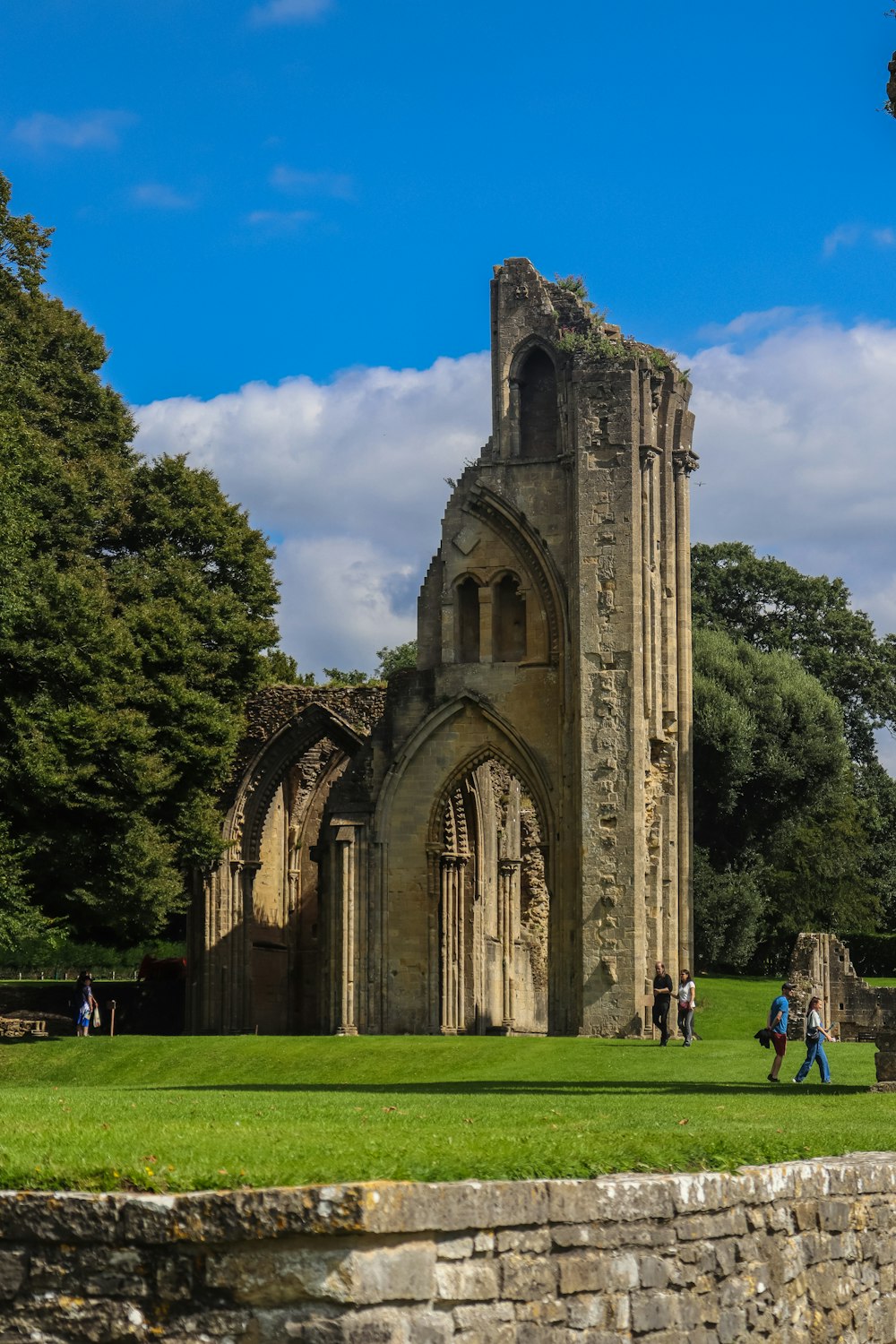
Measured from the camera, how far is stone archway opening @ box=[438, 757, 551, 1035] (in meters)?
37.4

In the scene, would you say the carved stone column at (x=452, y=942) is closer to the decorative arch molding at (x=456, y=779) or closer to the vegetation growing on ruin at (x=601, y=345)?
the decorative arch molding at (x=456, y=779)

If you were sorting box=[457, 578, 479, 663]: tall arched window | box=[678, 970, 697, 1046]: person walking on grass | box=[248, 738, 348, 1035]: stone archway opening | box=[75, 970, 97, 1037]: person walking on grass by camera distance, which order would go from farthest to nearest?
box=[248, 738, 348, 1035]: stone archway opening < box=[457, 578, 479, 663]: tall arched window < box=[75, 970, 97, 1037]: person walking on grass < box=[678, 970, 697, 1046]: person walking on grass

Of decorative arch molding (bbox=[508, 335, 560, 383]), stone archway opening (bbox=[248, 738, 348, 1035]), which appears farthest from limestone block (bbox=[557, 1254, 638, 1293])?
stone archway opening (bbox=[248, 738, 348, 1035])

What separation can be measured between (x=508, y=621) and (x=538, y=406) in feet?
13.8

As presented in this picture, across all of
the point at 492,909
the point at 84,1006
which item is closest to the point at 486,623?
the point at 492,909

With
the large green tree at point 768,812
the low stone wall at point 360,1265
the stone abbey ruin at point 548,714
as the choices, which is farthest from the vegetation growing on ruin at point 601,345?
the low stone wall at point 360,1265

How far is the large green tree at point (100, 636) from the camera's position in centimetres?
3278

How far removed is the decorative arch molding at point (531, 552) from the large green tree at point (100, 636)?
499 centimetres

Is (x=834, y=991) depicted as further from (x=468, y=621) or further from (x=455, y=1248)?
(x=455, y=1248)

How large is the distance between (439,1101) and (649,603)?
18895 millimetres

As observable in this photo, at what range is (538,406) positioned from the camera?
1487 inches

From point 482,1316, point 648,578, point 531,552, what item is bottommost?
point 482,1316

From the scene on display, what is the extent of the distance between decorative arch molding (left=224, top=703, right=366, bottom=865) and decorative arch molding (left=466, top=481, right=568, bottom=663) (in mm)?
5621

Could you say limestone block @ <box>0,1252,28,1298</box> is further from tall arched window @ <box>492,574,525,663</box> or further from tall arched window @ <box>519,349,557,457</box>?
tall arched window @ <box>519,349,557,457</box>
